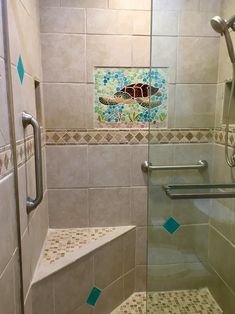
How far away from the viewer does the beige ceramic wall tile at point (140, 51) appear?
62.6 inches

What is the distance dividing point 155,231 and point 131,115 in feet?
2.62

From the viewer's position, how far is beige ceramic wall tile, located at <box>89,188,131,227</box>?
1.73 metres

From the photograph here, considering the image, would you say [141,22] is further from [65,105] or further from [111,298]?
[111,298]

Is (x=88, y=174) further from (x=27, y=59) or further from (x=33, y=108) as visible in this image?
(x=27, y=59)

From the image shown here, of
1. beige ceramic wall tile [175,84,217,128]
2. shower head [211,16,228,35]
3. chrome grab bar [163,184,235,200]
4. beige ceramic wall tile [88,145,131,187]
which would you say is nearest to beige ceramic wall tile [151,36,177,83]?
beige ceramic wall tile [175,84,217,128]

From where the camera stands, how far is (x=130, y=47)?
1.59 m

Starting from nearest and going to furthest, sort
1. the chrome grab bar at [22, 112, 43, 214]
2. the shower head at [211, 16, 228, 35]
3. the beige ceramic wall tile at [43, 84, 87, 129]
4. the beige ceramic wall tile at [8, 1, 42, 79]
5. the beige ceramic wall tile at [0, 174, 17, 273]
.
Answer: the beige ceramic wall tile at [0, 174, 17, 273] < the beige ceramic wall tile at [8, 1, 42, 79] < the chrome grab bar at [22, 112, 43, 214] < the shower head at [211, 16, 228, 35] < the beige ceramic wall tile at [43, 84, 87, 129]

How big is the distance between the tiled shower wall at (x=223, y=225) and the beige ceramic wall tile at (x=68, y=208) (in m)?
0.85

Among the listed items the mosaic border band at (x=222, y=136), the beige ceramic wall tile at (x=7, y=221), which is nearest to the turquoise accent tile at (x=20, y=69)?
the beige ceramic wall tile at (x=7, y=221)

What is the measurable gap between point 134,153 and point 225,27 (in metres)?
0.91

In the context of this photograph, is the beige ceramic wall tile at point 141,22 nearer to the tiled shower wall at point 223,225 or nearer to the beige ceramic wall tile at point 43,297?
the tiled shower wall at point 223,225

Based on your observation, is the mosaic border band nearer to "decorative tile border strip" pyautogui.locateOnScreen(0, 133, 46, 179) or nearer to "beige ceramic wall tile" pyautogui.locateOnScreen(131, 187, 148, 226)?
"beige ceramic wall tile" pyautogui.locateOnScreen(131, 187, 148, 226)

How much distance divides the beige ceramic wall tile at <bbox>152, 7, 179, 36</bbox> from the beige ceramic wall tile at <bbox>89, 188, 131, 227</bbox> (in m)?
1.04

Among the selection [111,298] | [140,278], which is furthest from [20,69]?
[140,278]
